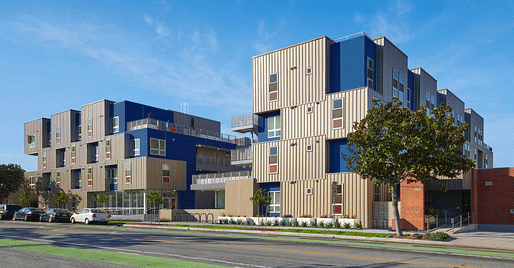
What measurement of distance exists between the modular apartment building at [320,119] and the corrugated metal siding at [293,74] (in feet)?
0.25

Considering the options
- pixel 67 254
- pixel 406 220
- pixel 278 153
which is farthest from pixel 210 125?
pixel 67 254

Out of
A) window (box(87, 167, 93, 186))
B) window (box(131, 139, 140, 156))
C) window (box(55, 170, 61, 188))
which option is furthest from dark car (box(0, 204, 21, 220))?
window (box(131, 139, 140, 156))

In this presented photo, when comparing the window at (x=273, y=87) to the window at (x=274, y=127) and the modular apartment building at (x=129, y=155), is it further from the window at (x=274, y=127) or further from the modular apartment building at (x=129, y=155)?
the modular apartment building at (x=129, y=155)

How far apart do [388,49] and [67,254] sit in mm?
29795

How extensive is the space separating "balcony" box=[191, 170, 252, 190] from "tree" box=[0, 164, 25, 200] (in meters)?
33.3

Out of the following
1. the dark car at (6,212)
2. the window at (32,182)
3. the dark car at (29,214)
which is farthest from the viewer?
the window at (32,182)

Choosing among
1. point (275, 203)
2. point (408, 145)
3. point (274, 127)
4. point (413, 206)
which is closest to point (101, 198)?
point (275, 203)

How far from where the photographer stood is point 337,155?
111ft

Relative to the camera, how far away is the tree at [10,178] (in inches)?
2478

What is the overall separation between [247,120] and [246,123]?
278 millimetres

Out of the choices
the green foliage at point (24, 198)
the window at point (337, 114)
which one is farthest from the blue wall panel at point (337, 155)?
the green foliage at point (24, 198)

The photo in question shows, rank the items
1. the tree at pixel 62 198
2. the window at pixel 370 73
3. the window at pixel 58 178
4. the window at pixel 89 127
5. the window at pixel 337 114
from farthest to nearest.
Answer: the window at pixel 58 178
the tree at pixel 62 198
the window at pixel 89 127
the window at pixel 370 73
the window at pixel 337 114

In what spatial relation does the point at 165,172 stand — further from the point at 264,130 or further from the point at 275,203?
the point at 275,203

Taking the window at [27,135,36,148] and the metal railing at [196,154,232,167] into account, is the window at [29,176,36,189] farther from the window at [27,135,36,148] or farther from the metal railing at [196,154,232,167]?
the metal railing at [196,154,232,167]
